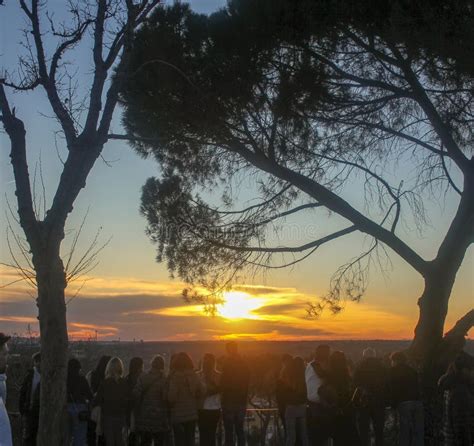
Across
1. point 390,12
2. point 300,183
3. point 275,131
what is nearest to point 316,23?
point 390,12

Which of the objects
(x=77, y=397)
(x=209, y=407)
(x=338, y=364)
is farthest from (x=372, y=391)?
(x=77, y=397)

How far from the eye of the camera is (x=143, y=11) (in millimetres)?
8336

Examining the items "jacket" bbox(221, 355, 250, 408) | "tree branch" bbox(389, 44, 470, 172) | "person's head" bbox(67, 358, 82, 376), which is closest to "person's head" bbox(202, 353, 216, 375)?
"jacket" bbox(221, 355, 250, 408)

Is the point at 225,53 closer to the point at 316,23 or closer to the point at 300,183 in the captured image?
the point at 316,23

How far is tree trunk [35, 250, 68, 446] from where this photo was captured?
6863mm

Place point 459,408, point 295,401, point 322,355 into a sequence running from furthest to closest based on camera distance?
point 322,355 < point 295,401 < point 459,408

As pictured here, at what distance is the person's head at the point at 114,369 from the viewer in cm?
893

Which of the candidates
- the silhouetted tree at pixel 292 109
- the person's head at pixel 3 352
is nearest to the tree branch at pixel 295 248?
the silhouetted tree at pixel 292 109

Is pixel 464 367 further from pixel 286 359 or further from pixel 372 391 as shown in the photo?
pixel 286 359

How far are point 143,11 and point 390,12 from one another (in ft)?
10.0

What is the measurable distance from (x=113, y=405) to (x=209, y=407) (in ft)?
3.78

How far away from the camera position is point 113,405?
29.0 ft

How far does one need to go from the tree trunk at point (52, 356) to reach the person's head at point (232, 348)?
2.76 meters

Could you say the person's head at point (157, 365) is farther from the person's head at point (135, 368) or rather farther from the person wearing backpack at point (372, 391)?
the person wearing backpack at point (372, 391)
